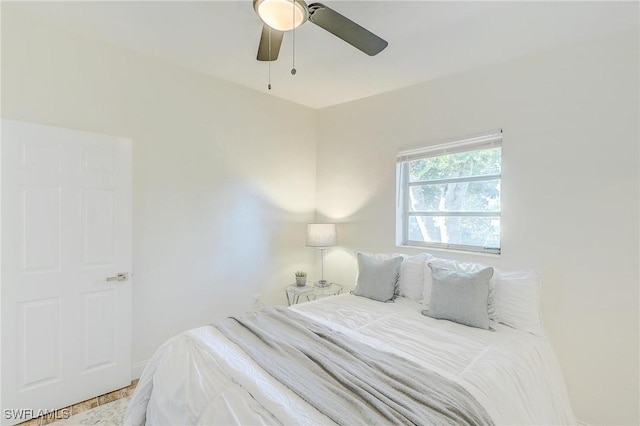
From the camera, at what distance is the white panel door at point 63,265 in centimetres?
203

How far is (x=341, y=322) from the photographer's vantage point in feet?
7.03

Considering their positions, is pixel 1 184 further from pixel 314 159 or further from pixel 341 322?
pixel 314 159

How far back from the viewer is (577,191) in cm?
223

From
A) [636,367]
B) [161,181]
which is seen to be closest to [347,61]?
[161,181]

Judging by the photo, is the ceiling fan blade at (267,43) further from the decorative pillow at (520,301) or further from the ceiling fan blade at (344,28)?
the decorative pillow at (520,301)

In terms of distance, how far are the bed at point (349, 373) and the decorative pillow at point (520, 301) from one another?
0.21ft

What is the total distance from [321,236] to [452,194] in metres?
1.42

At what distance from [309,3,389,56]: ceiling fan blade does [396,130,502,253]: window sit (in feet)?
4.64

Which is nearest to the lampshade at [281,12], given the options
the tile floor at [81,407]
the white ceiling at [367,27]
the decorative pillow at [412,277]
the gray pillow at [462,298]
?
the white ceiling at [367,27]

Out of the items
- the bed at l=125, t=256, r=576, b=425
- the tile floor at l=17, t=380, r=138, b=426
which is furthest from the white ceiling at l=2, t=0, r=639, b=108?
the tile floor at l=17, t=380, r=138, b=426

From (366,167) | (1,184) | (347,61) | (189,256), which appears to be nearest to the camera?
(1,184)

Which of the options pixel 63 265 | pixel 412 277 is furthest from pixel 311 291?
pixel 63 265

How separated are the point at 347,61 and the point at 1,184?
260 centimetres

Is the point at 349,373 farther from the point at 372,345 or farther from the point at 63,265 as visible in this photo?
the point at 63,265
